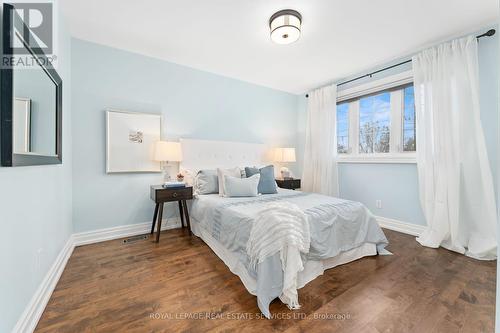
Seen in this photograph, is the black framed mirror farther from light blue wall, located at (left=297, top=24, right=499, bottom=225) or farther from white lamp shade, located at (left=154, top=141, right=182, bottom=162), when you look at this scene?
light blue wall, located at (left=297, top=24, right=499, bottom=225)

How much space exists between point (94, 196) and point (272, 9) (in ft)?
9.62

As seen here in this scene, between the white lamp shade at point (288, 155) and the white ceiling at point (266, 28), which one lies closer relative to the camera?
the white ceiling at point (266, 28)

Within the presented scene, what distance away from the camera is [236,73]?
3523mm

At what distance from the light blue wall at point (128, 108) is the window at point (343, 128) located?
5.94ft

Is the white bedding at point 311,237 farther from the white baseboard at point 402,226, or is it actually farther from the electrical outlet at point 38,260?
the electrical outlet at point 38,260

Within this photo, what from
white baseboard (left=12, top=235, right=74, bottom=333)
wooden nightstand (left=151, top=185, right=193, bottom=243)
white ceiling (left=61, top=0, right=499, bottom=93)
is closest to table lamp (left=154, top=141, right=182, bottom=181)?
wooden nightstand (left=151, top=185, right=193, bottom=243)

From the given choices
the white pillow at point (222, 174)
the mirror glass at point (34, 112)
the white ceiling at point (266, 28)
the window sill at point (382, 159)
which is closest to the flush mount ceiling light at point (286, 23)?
the white ceiling at point (266, 28)

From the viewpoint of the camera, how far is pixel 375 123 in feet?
11.1

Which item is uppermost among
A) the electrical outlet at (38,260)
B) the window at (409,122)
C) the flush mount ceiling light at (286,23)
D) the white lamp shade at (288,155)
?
the flush mount ceiling light at (286,23)

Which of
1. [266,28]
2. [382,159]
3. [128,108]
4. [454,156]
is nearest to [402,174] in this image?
[382,159]

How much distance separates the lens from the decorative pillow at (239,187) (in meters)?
2.66

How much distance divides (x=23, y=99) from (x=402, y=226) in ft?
13.5

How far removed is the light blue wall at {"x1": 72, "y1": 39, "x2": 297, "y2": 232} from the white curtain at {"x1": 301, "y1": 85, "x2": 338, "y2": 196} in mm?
1396

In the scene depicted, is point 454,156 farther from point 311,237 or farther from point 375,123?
point 311,237
